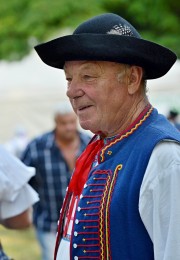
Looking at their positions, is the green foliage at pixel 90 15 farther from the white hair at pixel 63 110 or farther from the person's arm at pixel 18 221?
the person's arm at pixel 18 221

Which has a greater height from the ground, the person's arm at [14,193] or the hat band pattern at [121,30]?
the hat band pattern at [121,30]

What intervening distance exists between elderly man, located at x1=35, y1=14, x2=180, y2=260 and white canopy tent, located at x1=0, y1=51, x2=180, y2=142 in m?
13.3

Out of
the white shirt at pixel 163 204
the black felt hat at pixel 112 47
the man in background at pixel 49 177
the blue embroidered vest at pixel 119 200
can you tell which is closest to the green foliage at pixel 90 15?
the man in background at pixel 49 177

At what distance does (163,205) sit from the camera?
9.35ft

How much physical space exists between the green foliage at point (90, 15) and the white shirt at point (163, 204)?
12.5 metres

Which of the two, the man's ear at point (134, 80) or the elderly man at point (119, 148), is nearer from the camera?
the elderly man at point (119, 148)

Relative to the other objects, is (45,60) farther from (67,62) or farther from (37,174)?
(37,174)

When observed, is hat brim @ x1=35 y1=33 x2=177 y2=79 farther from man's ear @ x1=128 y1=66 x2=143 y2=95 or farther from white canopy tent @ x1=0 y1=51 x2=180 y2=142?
white canopy tent @ x1=0 y1=51 x2=180 y2=142

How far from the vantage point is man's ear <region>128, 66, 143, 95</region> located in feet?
10.4

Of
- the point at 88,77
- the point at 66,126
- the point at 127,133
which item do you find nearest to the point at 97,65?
→ the point at 88,77

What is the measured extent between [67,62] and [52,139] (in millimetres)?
4567

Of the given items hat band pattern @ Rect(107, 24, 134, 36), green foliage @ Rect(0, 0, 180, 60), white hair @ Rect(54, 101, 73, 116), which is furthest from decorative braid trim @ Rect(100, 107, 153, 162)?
green foliage @ Rect(0, 0, 180, 60)

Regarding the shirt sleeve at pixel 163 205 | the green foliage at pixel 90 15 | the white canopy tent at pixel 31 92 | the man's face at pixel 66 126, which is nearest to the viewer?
the shirt sleeve at pixel 163 205

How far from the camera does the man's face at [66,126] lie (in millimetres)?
7824
